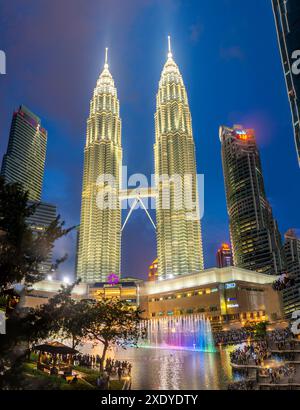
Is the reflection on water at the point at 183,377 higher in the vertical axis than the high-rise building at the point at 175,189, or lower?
lower

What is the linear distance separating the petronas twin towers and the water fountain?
103 ft

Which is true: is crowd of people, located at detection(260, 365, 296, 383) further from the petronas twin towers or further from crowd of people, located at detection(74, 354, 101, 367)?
the petronas twin towers

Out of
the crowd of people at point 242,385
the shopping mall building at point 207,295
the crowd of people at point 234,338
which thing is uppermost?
the shopping mall building at point 207,295

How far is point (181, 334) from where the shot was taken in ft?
283

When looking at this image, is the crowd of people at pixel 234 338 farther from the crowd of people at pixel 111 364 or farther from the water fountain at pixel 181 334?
the crowd of people at pixel 111 364

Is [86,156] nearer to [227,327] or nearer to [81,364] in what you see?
[227,327]

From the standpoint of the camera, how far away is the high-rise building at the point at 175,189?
148625 millimetres

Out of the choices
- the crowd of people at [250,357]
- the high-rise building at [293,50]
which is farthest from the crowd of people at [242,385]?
the high-rise building at [293,50]

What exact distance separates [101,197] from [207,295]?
7894cm

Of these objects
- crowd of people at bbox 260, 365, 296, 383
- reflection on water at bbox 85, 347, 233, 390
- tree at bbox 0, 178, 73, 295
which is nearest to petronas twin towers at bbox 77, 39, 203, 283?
reflection on water at bbox 85, 347, 233, 390

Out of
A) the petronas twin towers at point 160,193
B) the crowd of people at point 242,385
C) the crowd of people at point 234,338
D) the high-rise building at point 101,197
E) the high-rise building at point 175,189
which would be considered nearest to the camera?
the crowd of people at point 242,385

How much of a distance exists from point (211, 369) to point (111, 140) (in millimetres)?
159332

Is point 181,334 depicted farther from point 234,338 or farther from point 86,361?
point 86,361

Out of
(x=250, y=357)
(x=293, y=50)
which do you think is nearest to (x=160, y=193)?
(x=293, y=50)
